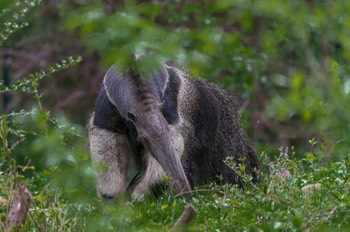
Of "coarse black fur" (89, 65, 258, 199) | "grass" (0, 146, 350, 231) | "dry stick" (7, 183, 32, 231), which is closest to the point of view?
"grass" (0, 146, 350, 231)

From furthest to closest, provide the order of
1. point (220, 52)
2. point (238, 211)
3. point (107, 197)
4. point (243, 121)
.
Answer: point (243, 121) < point (107, 197) < point (220, 52) < point (238, 211)

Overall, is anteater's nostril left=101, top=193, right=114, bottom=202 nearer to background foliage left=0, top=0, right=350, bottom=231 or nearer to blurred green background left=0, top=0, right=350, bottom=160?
background foliage left=0, top=0, right=350, bottom=231

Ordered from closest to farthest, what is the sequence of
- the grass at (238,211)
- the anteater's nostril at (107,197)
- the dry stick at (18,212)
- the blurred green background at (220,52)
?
the blurred green background at (220,52)
the grass at (238,211)
the dry stick at (18,212)
the anteater's nostril at (107,197)

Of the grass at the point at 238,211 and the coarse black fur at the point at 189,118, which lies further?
the coarse black fur at the point at 189,118

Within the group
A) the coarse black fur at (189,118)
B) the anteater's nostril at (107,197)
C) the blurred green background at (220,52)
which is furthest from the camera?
the anteater's nostril at (107,197)

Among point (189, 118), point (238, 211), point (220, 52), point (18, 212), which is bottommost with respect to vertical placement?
point (189, 118)

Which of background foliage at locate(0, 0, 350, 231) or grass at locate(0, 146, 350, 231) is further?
grass at locate(0, 146, 350, 231)

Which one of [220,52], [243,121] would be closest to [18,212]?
[220,52]

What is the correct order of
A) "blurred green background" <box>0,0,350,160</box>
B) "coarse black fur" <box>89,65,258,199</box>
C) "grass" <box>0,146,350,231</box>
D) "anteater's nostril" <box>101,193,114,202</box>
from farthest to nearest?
"anteater's nostril" <box>101,193,114,202</box>, "coarse black fur" <box>89,65,258,199</box>, "grass" <box>0,146,350,231</box>, "blurred green background" <box>0,0,350,160</box>

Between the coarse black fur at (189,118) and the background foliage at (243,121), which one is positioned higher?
the background foliage at (243,121)

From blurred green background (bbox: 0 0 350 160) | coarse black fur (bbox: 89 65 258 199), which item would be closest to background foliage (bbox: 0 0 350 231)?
blurred green background (bbox: 0 0 350 160)

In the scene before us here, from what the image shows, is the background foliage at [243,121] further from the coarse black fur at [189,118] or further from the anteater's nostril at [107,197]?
the anteater's nostril at [107,197]

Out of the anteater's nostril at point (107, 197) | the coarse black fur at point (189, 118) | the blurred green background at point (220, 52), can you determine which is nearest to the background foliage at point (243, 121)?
the blurred green background at point (220, 52)

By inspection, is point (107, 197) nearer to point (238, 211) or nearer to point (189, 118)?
point (189, 118)
